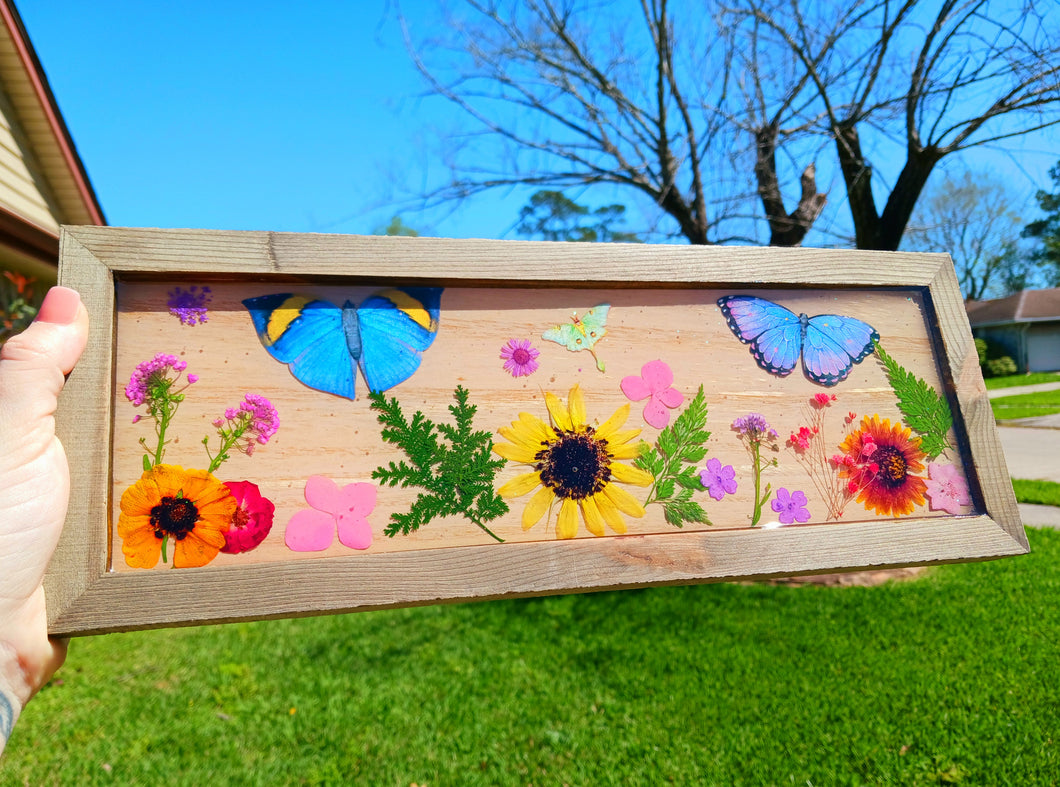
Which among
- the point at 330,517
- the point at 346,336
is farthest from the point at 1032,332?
the point at 330,517

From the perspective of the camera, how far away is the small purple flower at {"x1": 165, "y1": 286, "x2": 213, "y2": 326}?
51.4 inches

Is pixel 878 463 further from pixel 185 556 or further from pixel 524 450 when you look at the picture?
pixel 185 556

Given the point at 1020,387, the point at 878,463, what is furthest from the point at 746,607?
the point at 1020,387

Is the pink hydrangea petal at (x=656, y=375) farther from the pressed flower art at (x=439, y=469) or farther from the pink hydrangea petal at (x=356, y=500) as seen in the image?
the pink hydrangea petal at (x=356, y=500)

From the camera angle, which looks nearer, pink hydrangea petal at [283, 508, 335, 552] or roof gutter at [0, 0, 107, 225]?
pink hydrangea petal at [283, 508, 335, 552]

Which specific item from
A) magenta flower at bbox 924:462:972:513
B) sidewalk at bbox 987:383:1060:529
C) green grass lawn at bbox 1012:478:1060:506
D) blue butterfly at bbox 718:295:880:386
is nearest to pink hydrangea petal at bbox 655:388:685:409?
blue butterfly at bbox 718:295:880:386

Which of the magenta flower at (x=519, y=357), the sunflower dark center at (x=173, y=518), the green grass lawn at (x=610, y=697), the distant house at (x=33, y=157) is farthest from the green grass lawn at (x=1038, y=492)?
the distant house at (x=33, y=157)

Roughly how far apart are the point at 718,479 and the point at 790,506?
18 centimetres

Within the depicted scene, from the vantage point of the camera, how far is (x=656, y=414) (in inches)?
56.5

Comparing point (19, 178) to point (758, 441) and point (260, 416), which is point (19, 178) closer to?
point (260, 416)

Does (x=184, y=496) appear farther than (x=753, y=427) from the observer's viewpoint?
No

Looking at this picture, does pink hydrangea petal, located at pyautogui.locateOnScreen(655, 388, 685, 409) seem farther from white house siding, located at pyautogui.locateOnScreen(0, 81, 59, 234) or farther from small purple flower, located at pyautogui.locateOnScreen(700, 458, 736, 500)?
white house siding, located at pyautogui.locateOnScreen(0, 81, 59, 234)

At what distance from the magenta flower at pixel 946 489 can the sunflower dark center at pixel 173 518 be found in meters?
1.70

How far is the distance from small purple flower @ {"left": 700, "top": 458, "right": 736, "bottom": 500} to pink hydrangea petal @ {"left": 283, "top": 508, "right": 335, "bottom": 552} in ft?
2.77
